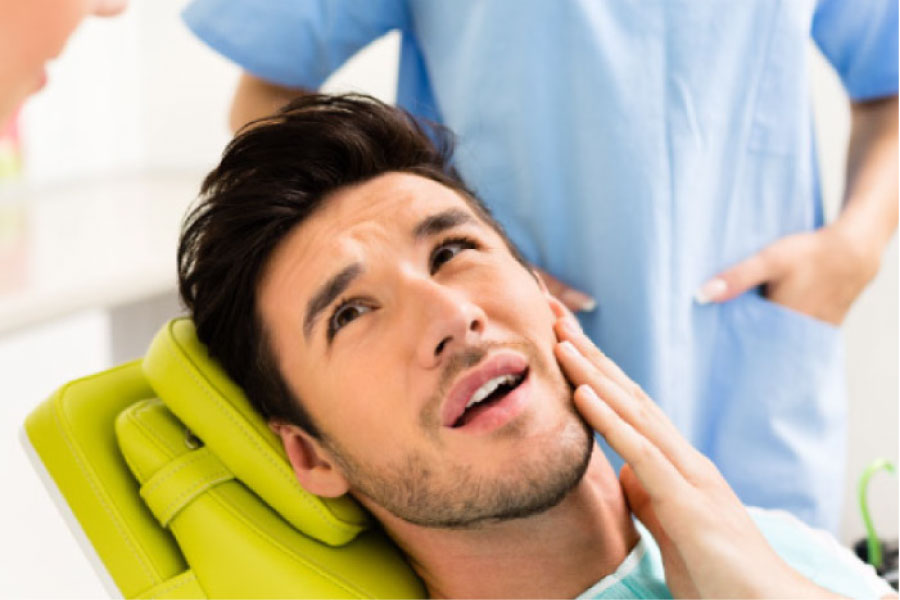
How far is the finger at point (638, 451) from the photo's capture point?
1.04 meters

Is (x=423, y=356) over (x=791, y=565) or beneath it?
over

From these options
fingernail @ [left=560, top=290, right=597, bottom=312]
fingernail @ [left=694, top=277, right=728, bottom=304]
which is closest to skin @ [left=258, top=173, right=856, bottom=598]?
fingernail @ [left=560, top=290, right=597, bottom=312]

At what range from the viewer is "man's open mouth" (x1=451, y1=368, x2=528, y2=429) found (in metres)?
1.06

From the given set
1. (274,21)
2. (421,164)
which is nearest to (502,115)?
(421,164)

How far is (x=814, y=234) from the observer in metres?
1.44

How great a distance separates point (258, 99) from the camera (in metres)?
1.47

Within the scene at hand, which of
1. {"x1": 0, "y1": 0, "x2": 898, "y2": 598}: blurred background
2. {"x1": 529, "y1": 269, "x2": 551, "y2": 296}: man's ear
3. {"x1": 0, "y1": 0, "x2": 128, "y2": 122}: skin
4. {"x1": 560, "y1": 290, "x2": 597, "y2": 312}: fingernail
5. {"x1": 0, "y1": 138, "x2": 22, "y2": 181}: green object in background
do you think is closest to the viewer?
{"x1": 0, "y1": 0, "x2": 128, "y2": 122}: skin

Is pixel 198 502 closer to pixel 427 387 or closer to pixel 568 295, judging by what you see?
pixel 427 387

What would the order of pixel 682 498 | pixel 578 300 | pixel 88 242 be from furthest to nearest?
pixel 88 242, pixel 578 300, pixel 682 498

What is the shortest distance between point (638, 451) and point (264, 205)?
1.71 feet

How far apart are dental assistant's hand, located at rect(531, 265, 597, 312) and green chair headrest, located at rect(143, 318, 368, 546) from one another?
395mm

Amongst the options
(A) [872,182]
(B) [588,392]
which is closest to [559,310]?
(B) [588,392]

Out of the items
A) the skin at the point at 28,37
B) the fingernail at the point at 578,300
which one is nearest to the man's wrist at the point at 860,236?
the fingernail at the point at 578,300

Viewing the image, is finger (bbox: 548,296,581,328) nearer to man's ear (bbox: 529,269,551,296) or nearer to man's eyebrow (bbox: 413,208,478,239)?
man's ear (bbox: 529,269,551,296)
